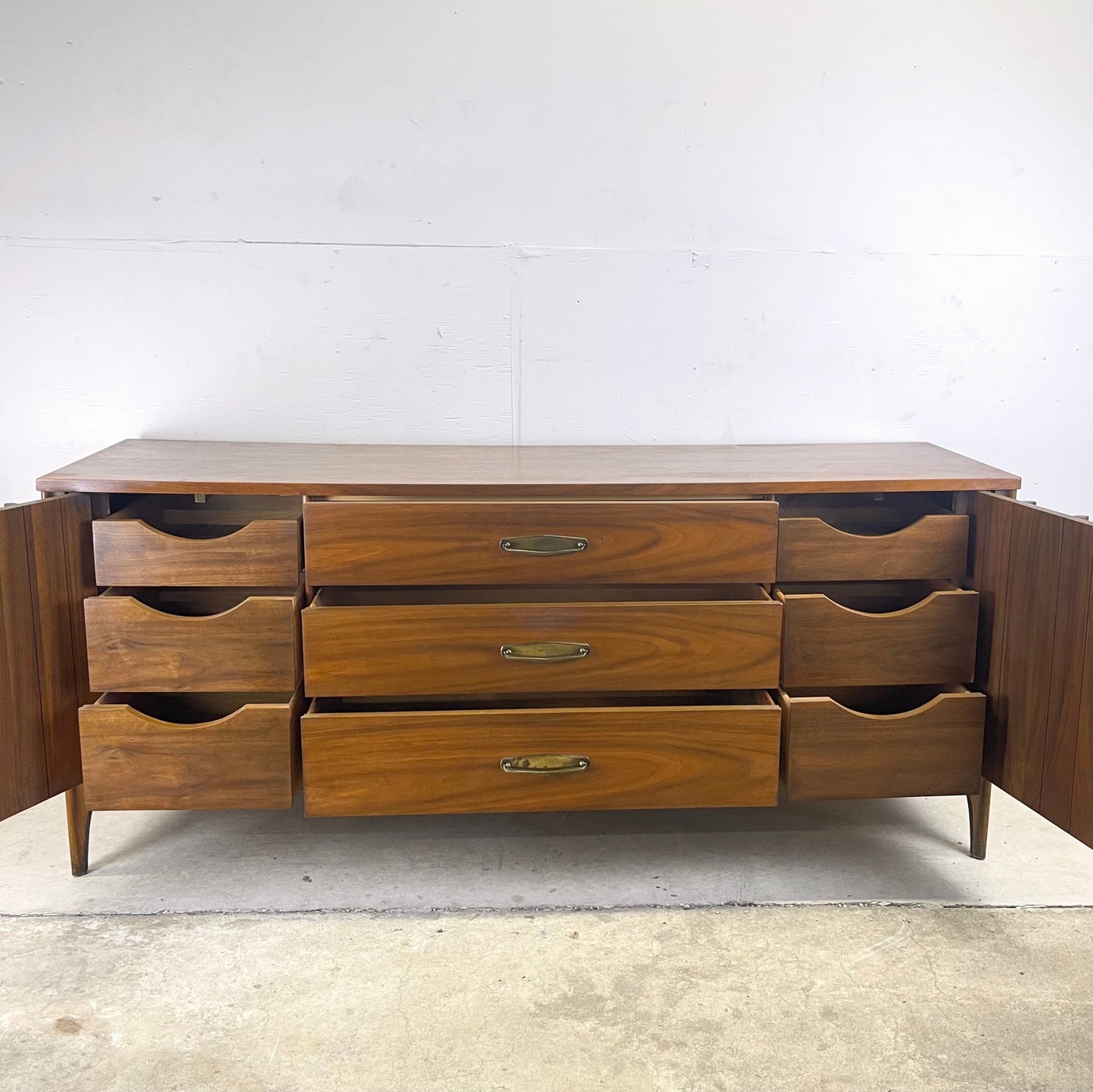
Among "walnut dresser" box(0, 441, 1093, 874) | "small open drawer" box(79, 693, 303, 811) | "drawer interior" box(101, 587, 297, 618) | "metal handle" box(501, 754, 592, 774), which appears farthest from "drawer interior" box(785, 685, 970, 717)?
"drawer interior" box(101, 587, 297, 618)

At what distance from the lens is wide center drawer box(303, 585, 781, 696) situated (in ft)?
4.84

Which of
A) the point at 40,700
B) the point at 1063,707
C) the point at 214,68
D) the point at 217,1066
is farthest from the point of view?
the point at 214,68

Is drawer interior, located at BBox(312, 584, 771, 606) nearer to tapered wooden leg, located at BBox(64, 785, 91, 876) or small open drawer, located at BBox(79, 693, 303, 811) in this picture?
small open drawer, located at BBox(79, 693, 303, 811)

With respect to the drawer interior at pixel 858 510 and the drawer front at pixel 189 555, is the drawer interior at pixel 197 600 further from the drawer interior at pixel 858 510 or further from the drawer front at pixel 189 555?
the drawer interior at pixel 858 510

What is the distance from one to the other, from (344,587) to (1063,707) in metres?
1.11

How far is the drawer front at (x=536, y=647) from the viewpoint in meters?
1.48

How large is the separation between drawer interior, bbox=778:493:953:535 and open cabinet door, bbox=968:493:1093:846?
187 millimetres

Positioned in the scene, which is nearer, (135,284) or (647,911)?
(647,911)

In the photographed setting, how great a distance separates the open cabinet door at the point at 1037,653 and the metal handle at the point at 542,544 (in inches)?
25.8

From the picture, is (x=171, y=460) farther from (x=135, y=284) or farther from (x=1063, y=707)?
(x=1063, y=707)

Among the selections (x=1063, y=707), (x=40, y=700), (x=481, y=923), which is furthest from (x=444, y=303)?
(x=1063, y=707)

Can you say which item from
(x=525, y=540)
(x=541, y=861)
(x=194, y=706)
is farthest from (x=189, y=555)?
(x=541, y=861)

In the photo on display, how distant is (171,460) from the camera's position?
5.47 feet

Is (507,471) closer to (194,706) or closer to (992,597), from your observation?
(194,706)
